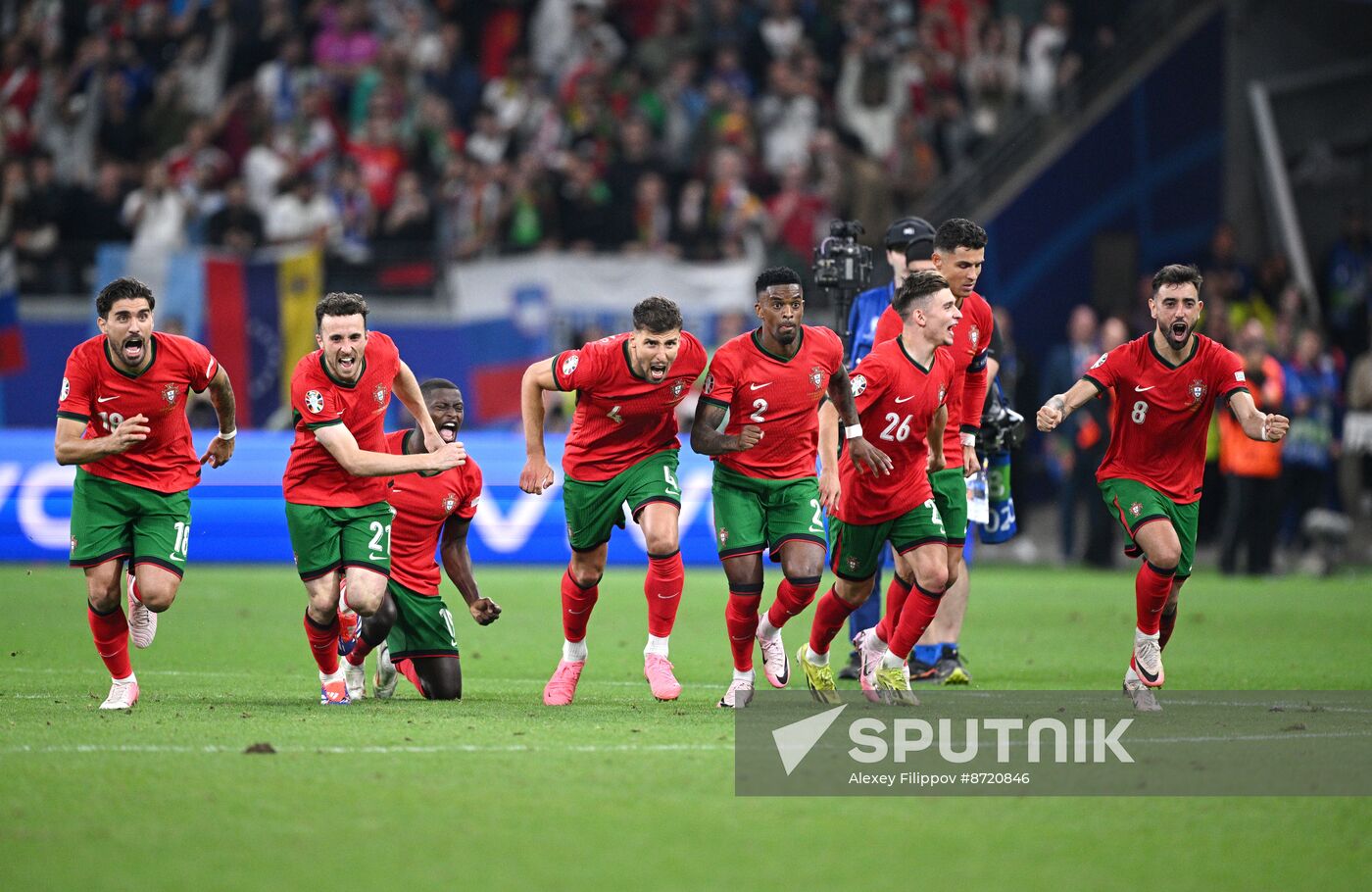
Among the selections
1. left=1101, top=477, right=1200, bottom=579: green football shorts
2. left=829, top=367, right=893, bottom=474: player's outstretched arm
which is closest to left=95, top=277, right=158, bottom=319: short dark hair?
left=829, top=367, right=893, bottom=474: player's outstretched arm

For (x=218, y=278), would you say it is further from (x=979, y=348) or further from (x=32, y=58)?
(x=979, y=348)

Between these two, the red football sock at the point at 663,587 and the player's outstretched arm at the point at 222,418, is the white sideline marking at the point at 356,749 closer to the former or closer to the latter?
the red football sock at the point at 663,587

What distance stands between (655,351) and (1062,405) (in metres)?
2.09

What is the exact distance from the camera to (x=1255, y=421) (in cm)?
912

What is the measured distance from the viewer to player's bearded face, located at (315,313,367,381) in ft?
29.1

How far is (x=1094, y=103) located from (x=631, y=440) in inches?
635

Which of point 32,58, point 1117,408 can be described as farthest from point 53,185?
point 1117,408

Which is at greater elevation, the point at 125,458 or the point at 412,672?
the point at 125,458

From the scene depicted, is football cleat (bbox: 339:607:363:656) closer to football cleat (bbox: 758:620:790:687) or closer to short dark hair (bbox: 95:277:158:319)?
short dark hair (bbox: 95:277:158:319)

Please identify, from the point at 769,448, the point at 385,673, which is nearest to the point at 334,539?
the point at 385,673

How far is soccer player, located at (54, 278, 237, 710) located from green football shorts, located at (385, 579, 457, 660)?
126 cm

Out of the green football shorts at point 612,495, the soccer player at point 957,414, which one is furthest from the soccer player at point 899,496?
the green football shorts at point 612,495

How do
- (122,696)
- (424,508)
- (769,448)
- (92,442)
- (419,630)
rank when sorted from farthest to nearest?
(424,508) < (419,630) < (769,448) < (122,696) < (92,442)

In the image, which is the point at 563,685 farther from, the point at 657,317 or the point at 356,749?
the point at 356,749
